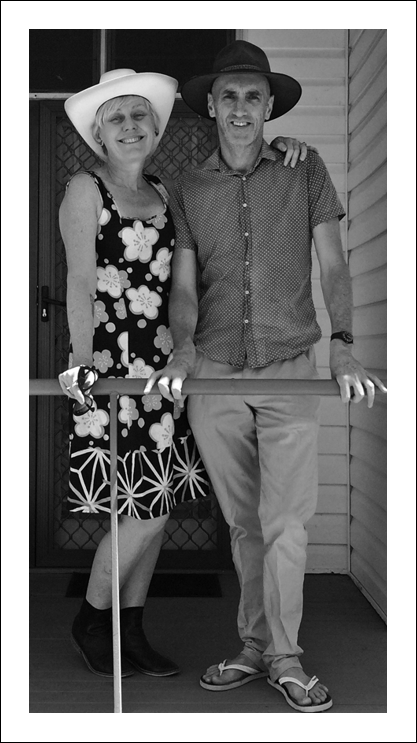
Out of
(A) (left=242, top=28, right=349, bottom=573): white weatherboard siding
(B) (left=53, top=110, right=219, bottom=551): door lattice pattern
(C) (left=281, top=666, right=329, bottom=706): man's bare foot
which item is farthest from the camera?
(B) (left=53, top=110, right=219, bottom=551): door lattice pattern

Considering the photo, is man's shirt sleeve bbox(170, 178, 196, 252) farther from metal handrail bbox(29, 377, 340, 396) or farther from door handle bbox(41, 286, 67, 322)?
door handle bbox(41, 286, 67, 322)

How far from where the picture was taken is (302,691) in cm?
256

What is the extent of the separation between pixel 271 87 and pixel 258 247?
0.59 m

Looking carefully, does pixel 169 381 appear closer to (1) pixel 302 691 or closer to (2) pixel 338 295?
(2) pixel 338 295

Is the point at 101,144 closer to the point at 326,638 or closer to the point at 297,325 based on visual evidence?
the point at 297,325

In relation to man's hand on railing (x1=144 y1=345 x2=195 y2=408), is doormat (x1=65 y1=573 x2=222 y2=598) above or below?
below

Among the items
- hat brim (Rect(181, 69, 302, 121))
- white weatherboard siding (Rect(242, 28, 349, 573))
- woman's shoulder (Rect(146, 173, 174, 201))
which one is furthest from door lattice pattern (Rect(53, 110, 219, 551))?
woman's shoulder (Rect(146, 173, 174, 201))

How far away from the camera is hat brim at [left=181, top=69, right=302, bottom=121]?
2.69m

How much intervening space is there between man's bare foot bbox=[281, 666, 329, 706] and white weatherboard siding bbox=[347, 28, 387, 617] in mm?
930

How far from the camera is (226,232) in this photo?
8.74 feet

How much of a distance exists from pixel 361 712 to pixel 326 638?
0.69 metres

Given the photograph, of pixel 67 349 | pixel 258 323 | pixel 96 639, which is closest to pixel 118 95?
pixel 258 323
